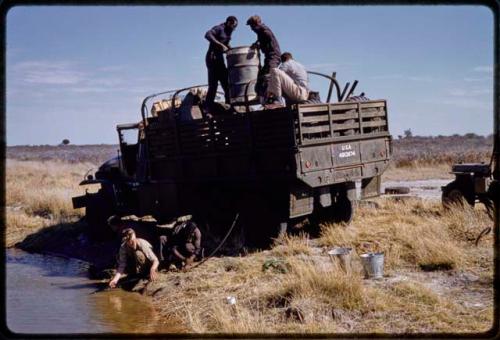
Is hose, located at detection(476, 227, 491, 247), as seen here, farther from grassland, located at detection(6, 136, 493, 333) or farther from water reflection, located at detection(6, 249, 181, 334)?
water reflection, located at detection(6, 249, 181, 334)

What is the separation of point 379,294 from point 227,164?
415 cm

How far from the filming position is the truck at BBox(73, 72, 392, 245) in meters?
9.61

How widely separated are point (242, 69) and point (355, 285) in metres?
5.00

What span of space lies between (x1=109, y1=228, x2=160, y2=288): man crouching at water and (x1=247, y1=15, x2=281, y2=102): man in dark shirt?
126 inches

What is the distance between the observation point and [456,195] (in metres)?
12.7

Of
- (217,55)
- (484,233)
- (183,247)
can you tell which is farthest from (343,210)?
(217,55)

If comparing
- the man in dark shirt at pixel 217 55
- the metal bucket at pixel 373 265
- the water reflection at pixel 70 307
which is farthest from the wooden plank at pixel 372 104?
the water reflection at pixel 70 307

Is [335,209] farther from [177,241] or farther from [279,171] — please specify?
[177,241]

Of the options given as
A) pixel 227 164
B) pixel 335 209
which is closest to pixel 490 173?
pixel 335 209

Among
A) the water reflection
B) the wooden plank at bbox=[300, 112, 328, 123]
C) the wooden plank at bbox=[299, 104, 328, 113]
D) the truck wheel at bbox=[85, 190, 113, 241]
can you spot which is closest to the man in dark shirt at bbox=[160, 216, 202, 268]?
the water reflection

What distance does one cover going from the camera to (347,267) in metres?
8.03

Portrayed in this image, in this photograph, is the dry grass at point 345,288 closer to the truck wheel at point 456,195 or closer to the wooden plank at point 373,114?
the truck wheel at point 456,195

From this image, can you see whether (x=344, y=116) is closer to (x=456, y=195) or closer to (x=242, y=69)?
(x=242, y=69)

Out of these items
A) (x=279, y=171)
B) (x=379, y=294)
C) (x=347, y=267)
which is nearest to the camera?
(x=379, y=294)
